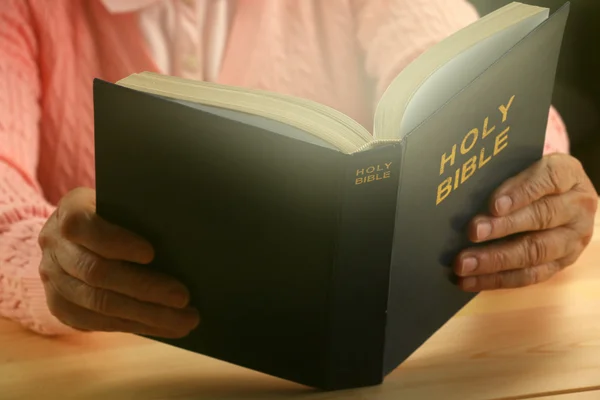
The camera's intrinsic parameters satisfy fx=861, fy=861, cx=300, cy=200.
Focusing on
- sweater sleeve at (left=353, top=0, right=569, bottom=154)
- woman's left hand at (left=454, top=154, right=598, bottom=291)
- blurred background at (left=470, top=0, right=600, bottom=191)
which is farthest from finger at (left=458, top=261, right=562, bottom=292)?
blurred background at (left=470, top=0, right=600, bottom=191)

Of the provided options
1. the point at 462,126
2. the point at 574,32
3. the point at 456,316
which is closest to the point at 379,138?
the point at 462,126

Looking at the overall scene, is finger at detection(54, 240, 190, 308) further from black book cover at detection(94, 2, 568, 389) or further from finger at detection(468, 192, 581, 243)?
finger at detection(468, 192, 581, 243)

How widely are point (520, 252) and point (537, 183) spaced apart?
0.27ft

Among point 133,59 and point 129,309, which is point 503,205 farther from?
point 133,59

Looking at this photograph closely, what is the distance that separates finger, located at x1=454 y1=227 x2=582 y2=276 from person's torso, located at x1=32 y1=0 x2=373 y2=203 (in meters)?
0.49

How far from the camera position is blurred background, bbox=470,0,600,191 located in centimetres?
178

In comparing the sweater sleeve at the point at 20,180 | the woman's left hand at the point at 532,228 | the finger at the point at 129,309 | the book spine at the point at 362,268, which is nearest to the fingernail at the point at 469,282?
the woman's left hand at the point at 532,228

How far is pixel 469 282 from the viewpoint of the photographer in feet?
3.15

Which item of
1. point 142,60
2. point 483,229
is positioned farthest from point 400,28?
point 483,229

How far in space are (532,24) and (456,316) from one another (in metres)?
0.34

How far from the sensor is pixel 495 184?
3.09ft

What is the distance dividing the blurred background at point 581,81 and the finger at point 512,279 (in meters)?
0.85

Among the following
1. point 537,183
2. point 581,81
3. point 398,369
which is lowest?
point 398,369

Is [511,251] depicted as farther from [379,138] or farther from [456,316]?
[379,138]
